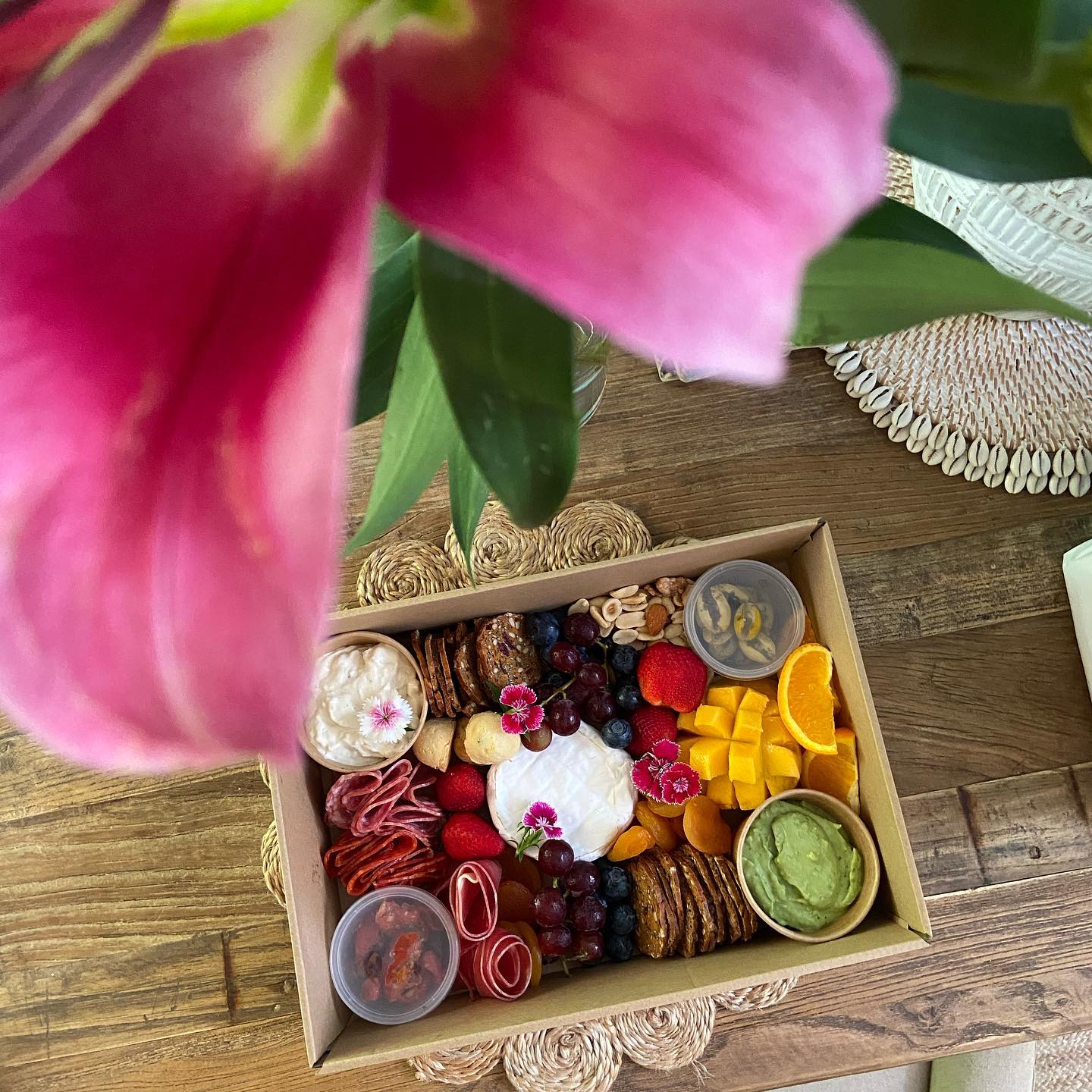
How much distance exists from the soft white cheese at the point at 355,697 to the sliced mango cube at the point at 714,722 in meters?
0.22

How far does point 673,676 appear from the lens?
2.36 ft

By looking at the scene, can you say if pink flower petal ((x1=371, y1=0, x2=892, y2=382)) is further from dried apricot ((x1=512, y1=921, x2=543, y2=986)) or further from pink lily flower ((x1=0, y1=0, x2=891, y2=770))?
dried apricot ((x1=512, y1=921, x2=543, y2=986))

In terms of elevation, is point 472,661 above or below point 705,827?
above

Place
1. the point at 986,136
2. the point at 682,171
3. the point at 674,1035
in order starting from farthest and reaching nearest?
1. the point at 674,1035
2. the point at 986,136
3. the point at 682,171

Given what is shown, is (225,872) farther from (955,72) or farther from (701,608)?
(955,72)

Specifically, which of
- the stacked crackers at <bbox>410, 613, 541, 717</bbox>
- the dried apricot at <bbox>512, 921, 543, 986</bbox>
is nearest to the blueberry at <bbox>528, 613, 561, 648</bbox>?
the stacked crackers at <bbox>410, 613, 541, 717</bbox>

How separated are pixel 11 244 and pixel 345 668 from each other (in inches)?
24.1

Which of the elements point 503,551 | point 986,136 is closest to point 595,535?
point 503,551

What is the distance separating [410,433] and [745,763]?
509 mm

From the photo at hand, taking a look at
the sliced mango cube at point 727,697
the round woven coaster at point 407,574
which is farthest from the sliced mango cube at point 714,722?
the round woven coaster at point 407,574

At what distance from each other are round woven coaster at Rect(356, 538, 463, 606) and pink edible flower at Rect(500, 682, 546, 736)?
0.31 feet

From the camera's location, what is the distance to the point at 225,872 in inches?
27.7

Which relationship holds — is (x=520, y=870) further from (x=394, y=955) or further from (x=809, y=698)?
(x=809, y=698)

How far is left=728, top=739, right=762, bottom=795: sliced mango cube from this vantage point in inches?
27.8
